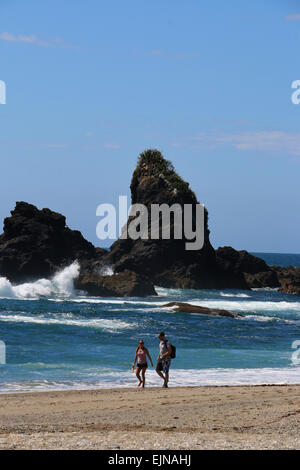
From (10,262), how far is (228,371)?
135ft

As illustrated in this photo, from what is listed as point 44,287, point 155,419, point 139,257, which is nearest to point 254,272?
point 139,257

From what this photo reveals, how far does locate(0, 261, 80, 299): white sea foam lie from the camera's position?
54312mm

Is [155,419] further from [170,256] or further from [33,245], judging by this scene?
[170,256]

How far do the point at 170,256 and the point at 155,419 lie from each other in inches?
2095

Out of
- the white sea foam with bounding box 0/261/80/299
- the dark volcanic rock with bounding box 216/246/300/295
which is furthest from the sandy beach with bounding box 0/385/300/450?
the dark volcanic rock with bounding box 216/246/300/295

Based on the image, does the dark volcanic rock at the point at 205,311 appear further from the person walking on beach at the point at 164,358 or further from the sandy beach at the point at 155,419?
the sandy beach at the point at 155,419

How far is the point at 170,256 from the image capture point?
6675 cm

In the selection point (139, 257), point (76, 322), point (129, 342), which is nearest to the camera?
point (129, 342)

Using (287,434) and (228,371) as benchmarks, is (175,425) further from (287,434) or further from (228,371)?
(228,371)

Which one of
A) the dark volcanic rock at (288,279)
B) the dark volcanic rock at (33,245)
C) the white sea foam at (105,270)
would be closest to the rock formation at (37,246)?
the dark volcanic rock at (33,245)

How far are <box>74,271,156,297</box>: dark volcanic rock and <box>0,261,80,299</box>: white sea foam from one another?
195 cm

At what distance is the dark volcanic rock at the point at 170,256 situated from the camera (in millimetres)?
65875
